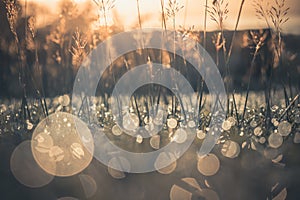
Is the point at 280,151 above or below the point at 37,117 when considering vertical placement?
below

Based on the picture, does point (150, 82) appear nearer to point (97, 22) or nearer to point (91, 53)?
point (97, 22)

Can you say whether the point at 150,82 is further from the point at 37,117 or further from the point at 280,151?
the point at 280,151

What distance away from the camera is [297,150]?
2.21 m

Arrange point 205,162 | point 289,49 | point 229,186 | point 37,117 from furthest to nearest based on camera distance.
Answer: point 289,49 → point 37,117 → point 205,162 → point 229,186

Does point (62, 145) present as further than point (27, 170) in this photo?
Yes

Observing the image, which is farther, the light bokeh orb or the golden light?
the golden light

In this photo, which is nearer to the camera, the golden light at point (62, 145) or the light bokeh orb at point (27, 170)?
the light bokeh orb at point (27, 170)

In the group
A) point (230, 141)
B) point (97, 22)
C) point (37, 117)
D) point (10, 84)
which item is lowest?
point (230, 141)

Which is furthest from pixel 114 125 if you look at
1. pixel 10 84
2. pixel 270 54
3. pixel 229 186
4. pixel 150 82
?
pixel 270 54

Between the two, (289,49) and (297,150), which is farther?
(289,49)

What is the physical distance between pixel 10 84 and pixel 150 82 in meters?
1.28

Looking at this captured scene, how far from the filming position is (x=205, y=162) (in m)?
2.12

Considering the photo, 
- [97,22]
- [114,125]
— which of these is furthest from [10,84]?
[114,125]

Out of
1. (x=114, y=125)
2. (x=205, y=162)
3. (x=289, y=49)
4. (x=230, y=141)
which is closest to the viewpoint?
(x=205, y=162)
